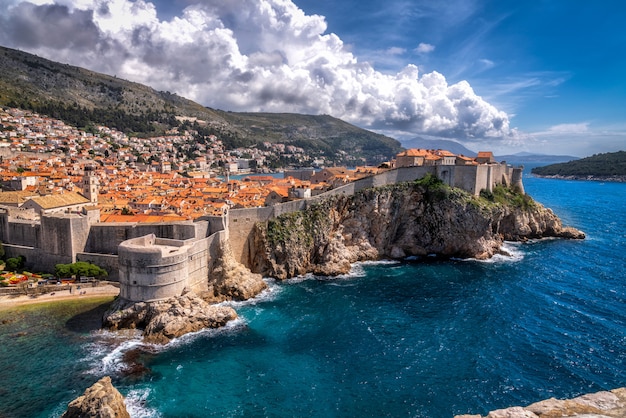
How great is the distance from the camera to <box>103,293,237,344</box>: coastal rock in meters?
23.3

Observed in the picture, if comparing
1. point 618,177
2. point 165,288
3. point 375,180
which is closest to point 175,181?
point 375,180

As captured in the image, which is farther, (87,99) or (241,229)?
(87,99)

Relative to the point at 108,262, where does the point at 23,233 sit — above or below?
above

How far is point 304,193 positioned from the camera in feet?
145

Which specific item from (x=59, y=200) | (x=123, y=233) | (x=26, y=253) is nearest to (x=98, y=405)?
(x=123, y=233)

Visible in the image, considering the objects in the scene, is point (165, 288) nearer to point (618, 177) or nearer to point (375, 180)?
point (375, 180)

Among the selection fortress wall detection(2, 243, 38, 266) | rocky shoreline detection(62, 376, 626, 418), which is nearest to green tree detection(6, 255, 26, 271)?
fortress wall detection(2, 243, 38, 266)

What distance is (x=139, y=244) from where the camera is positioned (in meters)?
26.8

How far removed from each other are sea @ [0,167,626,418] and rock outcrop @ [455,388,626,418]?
7662 mm

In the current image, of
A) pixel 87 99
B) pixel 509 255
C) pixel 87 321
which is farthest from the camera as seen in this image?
pixel 87 99

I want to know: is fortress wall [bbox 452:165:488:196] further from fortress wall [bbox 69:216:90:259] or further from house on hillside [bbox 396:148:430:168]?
fortress wall [bbox 69:216:90:259]

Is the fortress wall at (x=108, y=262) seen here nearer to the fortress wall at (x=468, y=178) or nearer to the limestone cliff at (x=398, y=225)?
the limestone cliff at (x=398, y=225)

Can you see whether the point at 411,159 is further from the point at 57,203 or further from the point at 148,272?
the point at 57,203

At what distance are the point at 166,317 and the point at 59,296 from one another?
9.27 m
